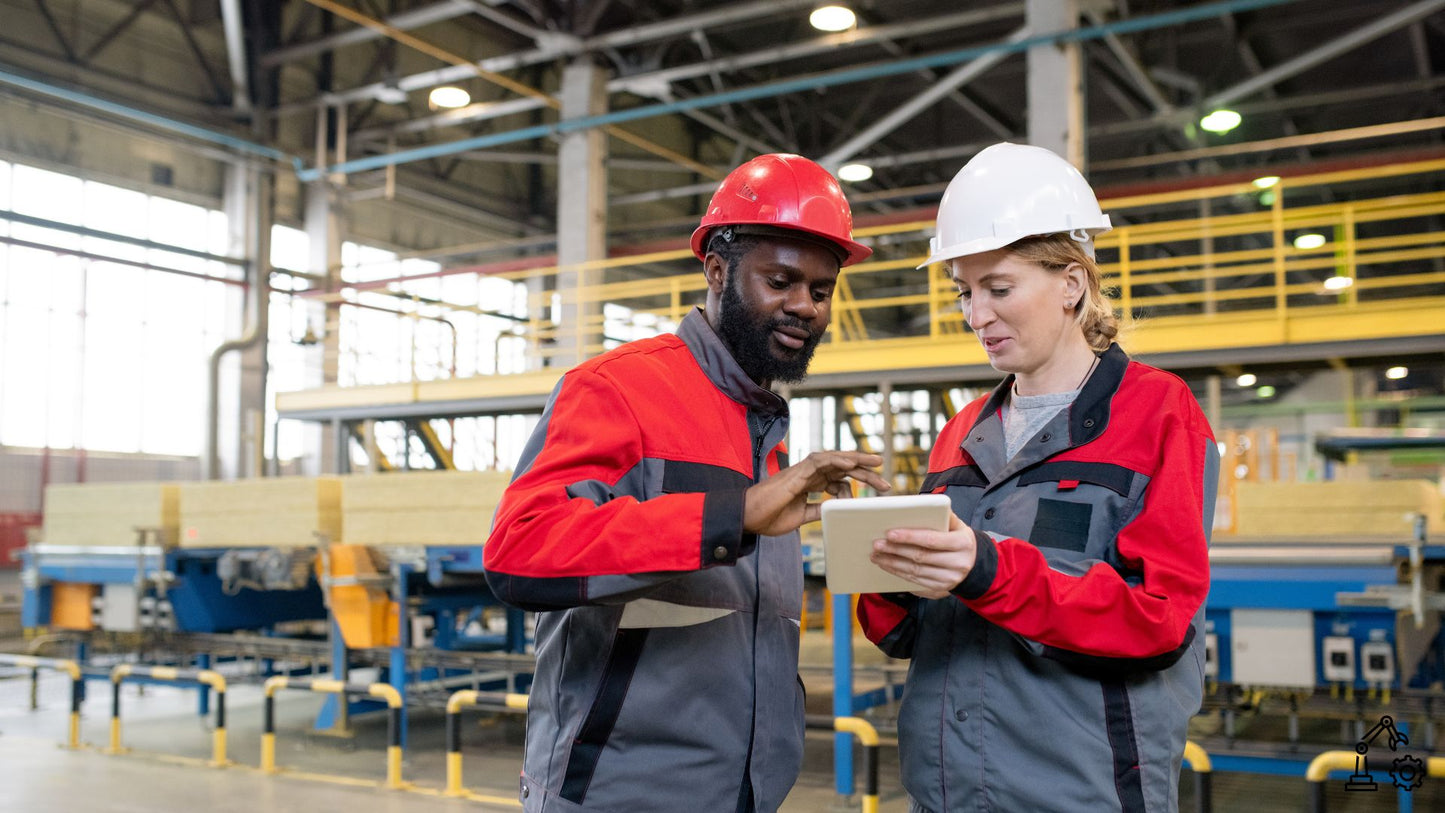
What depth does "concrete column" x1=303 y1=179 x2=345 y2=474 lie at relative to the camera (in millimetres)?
20594

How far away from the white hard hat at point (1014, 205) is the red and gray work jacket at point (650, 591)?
53 centimetres

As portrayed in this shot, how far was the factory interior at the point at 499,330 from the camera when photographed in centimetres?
779

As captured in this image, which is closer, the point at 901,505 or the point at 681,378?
the point at 901,505

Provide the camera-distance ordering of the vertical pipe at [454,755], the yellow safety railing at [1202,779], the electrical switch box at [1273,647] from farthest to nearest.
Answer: the vertical pipe at [454,755] < the electrical switch box at [1273,647] < the yellow safety railing at [1202,779]

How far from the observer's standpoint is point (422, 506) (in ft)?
29.7

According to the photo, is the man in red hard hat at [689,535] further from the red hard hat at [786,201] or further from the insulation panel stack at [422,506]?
the insulation panel stack at [422,506]

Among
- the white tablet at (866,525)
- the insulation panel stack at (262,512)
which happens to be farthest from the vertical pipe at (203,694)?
A: the white tablet at (866,525)

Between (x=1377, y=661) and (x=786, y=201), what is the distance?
5560 mm

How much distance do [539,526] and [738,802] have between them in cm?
75

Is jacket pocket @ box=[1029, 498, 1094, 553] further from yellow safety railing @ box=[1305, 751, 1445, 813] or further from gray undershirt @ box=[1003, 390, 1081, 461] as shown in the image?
yellow safety railing @ box=[1305, 751, 1445, 813]

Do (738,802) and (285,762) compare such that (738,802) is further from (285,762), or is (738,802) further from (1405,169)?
(1405,169)

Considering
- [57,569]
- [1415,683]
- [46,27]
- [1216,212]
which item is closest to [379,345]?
[46,27]

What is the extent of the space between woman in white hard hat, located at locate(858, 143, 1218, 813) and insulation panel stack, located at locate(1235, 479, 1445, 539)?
23.8 ft

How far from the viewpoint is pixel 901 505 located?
170 cm
